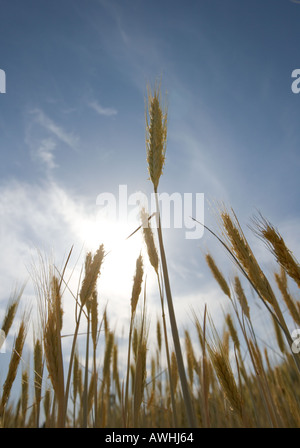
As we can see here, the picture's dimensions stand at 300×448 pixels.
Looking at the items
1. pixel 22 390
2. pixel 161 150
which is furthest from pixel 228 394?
pixel 22 390

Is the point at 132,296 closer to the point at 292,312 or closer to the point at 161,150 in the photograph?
the point at 161,150

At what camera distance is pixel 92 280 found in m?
1.76

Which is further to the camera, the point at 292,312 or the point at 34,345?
the point at 292,312

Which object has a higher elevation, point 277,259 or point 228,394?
point 277,259

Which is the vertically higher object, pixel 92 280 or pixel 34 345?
pixel 92 280

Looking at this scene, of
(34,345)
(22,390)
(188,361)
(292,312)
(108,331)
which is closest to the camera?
(34,345)
